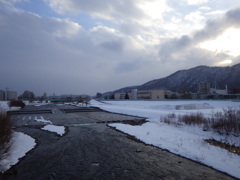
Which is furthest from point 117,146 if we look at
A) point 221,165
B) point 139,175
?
point 221,165

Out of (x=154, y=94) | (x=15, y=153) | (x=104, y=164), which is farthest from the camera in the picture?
(x=154, y=94)

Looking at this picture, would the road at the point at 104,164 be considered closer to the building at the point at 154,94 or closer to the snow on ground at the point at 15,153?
the snow on ground at the point at 15,153

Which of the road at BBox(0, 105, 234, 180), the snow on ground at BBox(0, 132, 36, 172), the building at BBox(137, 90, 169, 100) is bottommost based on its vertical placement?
the road at BBox(0, 105, 234, 180)

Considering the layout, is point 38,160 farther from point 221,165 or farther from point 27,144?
point 221,165

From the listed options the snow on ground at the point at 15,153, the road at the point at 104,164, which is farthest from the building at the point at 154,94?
the snow on ground at the point at 15,153

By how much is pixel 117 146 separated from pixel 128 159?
2.74 m

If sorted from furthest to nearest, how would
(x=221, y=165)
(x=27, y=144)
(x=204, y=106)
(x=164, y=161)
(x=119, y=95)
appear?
(x=119, y=95) → (x=204, y=106) → (x=27, y=144) → (x=164, y=161) → (x=221, y=165)

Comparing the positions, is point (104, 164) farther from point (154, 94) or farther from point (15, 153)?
point (154, 94)

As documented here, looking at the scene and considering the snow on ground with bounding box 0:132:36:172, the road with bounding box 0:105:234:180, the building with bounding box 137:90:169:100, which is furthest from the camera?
the building with bounding box 137:90:169:100

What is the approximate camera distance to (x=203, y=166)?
9320 millimetres

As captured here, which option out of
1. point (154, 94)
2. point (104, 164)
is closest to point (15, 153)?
point (104, 164)

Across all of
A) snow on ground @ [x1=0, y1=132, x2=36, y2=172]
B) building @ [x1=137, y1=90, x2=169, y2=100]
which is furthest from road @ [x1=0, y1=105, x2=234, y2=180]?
building @ [x1=137, y1=90, x2=169, y2=100]

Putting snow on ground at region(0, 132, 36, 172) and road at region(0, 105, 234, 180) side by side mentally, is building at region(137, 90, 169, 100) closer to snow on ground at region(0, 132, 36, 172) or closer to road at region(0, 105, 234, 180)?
road at region(0, 105, 234, 180)

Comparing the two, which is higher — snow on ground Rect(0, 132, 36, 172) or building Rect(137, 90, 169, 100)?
building Rect(137, 90, 169, 100)
